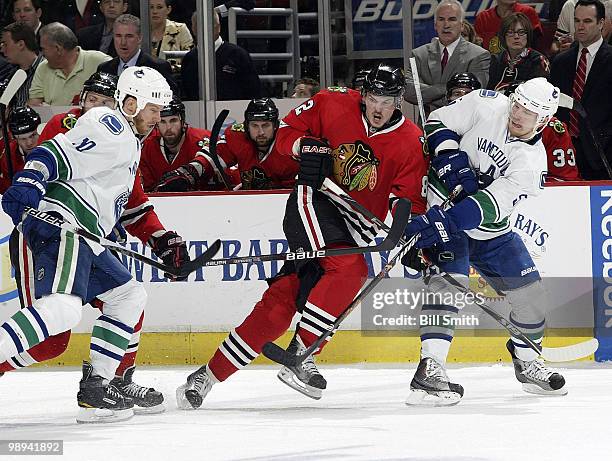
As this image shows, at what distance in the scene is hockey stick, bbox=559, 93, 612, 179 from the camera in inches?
228

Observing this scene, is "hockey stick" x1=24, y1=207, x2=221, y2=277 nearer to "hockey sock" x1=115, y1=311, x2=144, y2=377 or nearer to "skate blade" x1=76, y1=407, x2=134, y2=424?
"hockey sock" x1=115, y1=311, x2=144, y2=377

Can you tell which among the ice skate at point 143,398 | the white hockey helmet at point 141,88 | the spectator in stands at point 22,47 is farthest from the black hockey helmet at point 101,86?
the spectator in stands at point 22,47

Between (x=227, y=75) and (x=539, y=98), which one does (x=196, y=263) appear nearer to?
(x=539, y=98)

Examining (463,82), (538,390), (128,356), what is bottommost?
(538,390)

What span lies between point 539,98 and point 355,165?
2.26 feet

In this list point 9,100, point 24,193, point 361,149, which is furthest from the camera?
point 9,100

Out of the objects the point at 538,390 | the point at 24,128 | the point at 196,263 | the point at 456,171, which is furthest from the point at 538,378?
the point at 24,128

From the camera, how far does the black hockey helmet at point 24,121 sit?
19.5 feet

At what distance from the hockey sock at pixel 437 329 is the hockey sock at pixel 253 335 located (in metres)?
0.49

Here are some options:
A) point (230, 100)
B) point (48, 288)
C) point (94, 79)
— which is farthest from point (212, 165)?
point (48, 288)

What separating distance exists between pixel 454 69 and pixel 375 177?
1.58 m

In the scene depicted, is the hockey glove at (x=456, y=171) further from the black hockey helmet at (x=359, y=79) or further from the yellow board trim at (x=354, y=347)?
the black hockey helmet at (x=359, y=79)

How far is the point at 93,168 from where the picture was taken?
414cm

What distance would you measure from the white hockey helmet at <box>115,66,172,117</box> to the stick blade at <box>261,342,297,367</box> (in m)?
0.91
